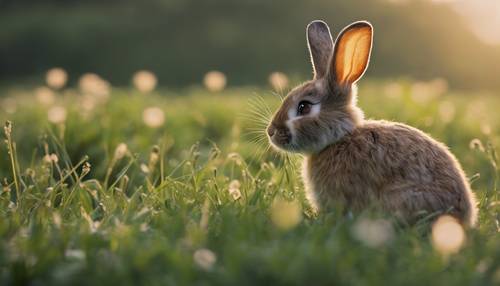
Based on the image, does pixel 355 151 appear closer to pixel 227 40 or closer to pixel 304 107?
pixel 304 107

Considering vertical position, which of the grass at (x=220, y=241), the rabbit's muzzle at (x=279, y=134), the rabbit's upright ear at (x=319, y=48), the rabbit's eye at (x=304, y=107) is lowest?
the grass at (x=220, y=241)

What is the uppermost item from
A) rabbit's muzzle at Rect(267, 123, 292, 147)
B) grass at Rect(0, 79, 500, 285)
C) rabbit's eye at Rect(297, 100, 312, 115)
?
rabbit's eye at Rect(297, 100, 312, 115)

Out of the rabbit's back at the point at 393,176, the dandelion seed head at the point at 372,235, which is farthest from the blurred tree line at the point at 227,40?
the dandelion seed head at the point at 372,235

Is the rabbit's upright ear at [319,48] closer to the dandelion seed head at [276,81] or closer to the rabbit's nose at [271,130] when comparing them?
the dandelion seed head at [276,81]

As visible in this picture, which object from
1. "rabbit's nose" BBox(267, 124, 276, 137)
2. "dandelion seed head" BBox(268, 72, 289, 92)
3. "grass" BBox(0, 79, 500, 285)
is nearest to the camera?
"grass" BBox(0, 79, 500, 285)

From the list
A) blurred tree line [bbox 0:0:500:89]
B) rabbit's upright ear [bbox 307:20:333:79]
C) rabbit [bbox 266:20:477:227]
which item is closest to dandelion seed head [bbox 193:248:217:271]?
rabbit [bbox 266:20:477:227]

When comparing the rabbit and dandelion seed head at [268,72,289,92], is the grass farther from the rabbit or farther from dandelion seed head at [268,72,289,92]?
dandelion seed head at [268,72,289,92]

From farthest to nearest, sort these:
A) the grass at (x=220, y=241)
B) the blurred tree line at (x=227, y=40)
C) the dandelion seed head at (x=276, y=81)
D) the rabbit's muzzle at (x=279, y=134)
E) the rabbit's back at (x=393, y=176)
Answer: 1. the blurred tree line at (x=227, y=40)
2. the dandelion seed head at (x=276, y=81)
3. the rabbit's muzzle at (x=279, y=134)
4. the rabbit's back at (x=393, y=176)
5. the grass at (x=220, y=241)

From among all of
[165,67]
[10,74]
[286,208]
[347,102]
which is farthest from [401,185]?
[10,74]
